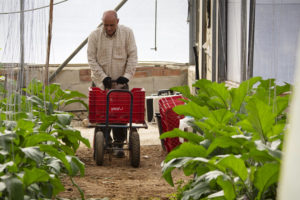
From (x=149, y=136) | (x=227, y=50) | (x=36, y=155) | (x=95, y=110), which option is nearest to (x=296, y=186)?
(x=36, y=155)

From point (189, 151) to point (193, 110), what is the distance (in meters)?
0.46

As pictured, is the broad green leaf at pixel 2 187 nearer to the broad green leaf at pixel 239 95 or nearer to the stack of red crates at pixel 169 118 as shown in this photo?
the broad green leaf at pixel 239 95

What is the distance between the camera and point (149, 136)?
21.4ft

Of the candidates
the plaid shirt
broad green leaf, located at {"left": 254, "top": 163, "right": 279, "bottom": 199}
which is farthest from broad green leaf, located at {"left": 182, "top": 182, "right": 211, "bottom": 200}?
the plaid shirt

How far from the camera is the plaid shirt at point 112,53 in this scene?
527cm

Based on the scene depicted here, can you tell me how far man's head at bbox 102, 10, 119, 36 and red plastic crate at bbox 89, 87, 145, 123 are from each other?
0.71 meters

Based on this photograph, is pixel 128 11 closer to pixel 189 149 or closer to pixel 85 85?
pixel 85 85

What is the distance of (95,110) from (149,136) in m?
1.71

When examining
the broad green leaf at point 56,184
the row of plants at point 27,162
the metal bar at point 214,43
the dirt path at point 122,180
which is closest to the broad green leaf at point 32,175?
the row of plants at point 27,162

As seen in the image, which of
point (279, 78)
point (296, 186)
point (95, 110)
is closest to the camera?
point (296, 186)

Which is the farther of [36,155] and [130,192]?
[130,192]

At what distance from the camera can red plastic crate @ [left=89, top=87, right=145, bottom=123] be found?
194 inches

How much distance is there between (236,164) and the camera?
1789mm

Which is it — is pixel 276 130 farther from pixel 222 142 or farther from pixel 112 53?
pixel 112 53
